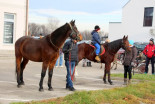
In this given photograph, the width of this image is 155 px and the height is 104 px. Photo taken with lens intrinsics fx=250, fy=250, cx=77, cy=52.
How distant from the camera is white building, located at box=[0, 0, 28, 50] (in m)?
19.7

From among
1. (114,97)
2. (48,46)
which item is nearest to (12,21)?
(48,46)

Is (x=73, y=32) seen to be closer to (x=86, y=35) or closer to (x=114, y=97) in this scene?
(x=114, y=97)

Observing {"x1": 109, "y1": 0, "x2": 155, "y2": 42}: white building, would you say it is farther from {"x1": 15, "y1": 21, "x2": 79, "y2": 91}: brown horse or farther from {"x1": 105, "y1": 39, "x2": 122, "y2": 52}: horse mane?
{"x1": 15, "y1": 21, "x2": 79, "y2": 91}: brown horse

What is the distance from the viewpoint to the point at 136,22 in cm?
3712

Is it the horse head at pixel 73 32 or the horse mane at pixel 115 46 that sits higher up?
the horse head at pixel 73 32

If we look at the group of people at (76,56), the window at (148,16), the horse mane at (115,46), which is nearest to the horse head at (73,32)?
the group of people at (76,56)

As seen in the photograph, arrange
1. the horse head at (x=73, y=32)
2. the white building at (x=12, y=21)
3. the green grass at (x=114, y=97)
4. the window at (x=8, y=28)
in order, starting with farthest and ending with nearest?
the window at (x=8, y=28) → the white building at (x=12, y=21) → the horse head at (x=73, y=32) → the green grass at (x=114, y=97)

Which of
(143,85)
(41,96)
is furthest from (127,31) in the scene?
(41,96)

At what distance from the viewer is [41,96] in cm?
788

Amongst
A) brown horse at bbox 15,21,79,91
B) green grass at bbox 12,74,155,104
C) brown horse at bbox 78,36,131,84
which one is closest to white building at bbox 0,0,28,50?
brown horse at bbox 78,36,131,84

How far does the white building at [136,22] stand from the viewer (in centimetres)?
3612

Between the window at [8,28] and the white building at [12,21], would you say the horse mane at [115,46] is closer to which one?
the white building at [12,21]

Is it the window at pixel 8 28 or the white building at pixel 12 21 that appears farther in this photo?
the window at pixel 8 28

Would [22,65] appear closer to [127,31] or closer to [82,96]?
[82,96]
